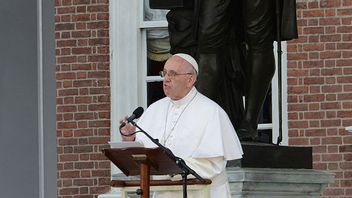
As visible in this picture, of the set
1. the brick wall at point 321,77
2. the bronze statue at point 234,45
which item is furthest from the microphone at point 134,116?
the brick wall at point 321,77

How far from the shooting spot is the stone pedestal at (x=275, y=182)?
231 inches

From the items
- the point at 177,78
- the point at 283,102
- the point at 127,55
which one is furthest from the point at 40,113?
the point at 127,55

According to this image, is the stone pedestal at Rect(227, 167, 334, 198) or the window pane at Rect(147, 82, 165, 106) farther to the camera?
the window pane at Rect(147, 82, 165, 106)

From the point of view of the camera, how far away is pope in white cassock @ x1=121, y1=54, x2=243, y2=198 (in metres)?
4.64

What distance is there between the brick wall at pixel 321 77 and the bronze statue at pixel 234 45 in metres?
2.22

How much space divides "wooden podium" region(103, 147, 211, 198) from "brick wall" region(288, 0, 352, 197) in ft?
15.3

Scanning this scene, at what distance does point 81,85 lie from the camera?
9.41 m

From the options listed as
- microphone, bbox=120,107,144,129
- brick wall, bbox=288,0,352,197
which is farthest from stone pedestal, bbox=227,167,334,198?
brick wall, bbox=288,0,352,197

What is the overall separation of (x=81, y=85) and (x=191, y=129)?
15.6 ft

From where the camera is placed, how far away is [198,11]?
6254 mm

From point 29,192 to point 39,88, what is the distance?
90 mm

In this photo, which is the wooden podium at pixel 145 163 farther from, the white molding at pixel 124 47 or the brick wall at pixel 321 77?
the white molding at pixel 124 47

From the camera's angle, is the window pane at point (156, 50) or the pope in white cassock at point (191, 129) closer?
the pope in white cassock at point (191, 129)

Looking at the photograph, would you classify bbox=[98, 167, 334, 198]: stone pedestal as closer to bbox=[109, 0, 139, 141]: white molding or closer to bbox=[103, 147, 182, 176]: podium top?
bbox=[103, 147, 182, 176]: podium top
